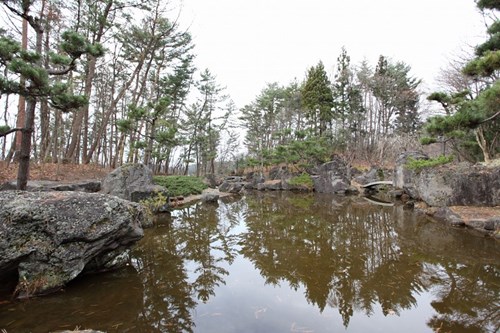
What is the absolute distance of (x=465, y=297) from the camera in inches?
123

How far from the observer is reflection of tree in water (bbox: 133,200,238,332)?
2717 mm

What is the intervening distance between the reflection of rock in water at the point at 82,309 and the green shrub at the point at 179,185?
7.75 m

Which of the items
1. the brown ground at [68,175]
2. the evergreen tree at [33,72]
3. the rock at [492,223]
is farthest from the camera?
the brown ground at [68,175]

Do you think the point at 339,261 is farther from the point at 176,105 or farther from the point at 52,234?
the point at 176,105

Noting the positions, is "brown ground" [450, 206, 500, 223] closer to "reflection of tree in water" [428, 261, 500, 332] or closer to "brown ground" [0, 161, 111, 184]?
"reflection of tree in water" [428, 261, 500, 332]

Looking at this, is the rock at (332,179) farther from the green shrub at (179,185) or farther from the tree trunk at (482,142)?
the green shrub at (179,185)

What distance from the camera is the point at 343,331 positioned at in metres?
2.57

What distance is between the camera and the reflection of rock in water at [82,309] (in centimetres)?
246

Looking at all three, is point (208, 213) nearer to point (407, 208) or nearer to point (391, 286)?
point (391, 286)

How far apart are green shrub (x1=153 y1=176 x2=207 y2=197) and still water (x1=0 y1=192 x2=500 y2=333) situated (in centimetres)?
557

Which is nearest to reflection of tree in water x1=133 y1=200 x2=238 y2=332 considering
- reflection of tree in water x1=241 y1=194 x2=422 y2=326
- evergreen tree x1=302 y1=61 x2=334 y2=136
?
reflection of tree in water x1=241 y1=194 x2=422 y2=326

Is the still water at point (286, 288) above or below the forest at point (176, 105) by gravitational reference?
below

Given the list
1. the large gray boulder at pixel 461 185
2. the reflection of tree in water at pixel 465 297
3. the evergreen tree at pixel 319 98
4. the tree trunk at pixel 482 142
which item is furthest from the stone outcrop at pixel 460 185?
the evergreen tree at pixel 319 98

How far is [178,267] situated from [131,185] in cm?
551
